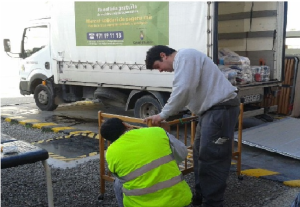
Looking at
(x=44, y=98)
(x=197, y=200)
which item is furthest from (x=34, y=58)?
(x=197, y=200)

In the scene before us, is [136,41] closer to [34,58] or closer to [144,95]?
[144,95]

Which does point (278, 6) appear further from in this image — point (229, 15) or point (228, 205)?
point (228, 205)

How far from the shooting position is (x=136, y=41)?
24.5ft

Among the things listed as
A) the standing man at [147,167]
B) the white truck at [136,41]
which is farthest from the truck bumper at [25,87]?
the standing man at [147,167]

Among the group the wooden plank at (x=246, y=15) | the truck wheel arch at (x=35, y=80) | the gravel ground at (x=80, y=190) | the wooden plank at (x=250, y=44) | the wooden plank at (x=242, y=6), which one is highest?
the wooden plank at (x=242, y=6)

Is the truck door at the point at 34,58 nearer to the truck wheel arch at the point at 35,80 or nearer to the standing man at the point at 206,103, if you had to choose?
the truck wheel arch at the point at 35,80

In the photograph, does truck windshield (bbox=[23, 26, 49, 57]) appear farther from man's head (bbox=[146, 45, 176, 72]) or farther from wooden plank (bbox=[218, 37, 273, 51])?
man's head (bbox=[146, 45, 176, 72])

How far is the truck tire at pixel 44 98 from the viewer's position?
999 centimetres

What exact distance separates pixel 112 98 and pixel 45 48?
107 inches

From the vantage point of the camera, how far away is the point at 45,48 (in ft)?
31.9

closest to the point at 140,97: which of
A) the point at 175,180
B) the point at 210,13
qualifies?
the point at 210,13

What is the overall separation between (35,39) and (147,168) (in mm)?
8637

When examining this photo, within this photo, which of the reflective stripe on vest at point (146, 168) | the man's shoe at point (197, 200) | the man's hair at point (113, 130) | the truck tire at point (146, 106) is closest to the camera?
the reflective stripe on vest at point (146, 168)

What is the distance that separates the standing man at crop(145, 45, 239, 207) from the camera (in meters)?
3.30
